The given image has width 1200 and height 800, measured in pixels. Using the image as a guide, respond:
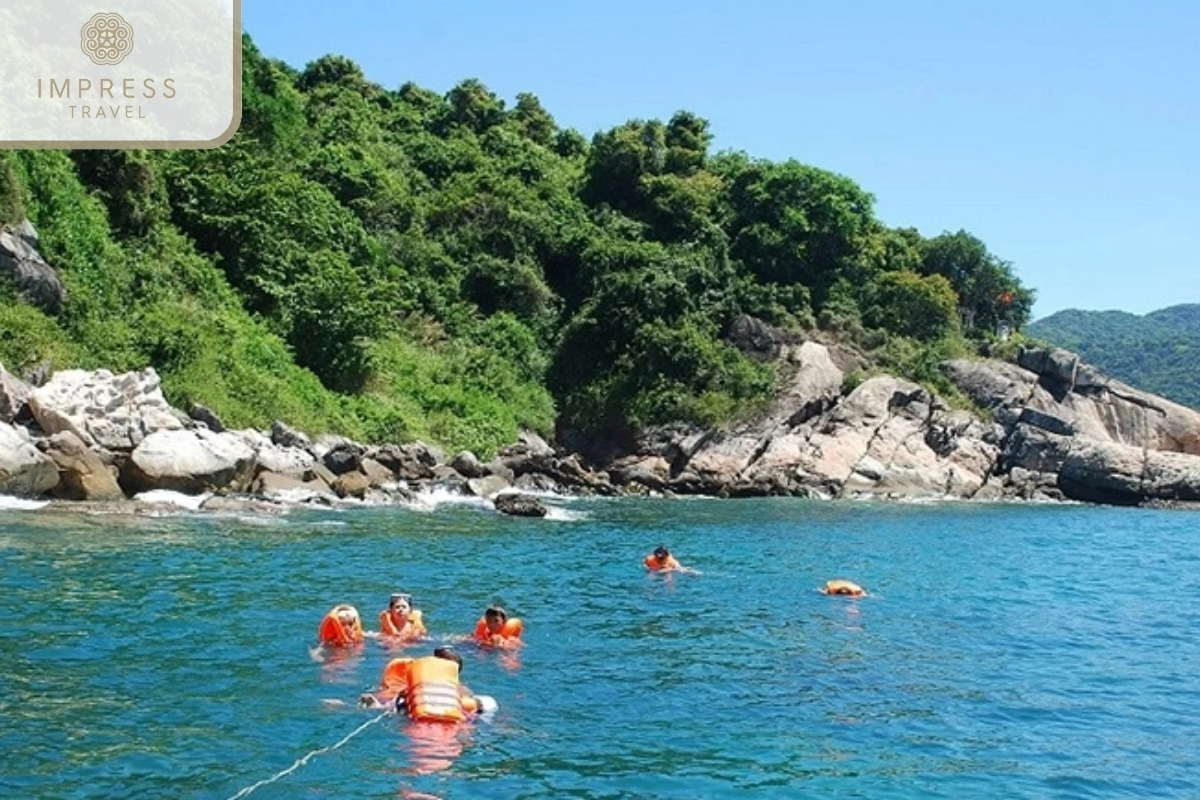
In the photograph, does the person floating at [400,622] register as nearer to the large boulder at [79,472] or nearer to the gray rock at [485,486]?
the large boulder at [79,472]

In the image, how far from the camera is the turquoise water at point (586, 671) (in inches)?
472

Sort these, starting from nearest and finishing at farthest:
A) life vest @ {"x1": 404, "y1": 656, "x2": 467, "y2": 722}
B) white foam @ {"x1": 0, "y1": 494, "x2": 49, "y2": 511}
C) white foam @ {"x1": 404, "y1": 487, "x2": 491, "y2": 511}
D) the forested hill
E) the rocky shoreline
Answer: life vest @ {"x1": 404, "y1": 656, "x2": 467, "y2": 722} → white foam @ {"x1": 0, "y1": 494, "x2": 49, "y2": 511} → the rocky shoreline → white foam @ {"x1": 404, "y1": 487, "x2": 491, "y2": 511} → the forested hill

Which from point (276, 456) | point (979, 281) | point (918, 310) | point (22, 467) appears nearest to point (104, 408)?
point (22, 467)

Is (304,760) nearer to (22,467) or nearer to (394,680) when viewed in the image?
(394,680)

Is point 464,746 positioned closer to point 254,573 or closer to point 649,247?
point 254,573

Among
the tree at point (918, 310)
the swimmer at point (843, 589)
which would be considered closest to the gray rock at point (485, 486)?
the swimmer at point (843, 589)

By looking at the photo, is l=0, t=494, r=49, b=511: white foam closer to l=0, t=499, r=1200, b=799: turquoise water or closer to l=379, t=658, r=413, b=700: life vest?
l=0, t=499, r=1200, b=799: turquoise water

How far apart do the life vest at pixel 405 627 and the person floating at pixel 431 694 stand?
3351 millimetres

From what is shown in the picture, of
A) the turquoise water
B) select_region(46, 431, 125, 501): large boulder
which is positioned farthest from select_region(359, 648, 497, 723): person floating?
select_region(46, 431, 125, 501): large boulder
